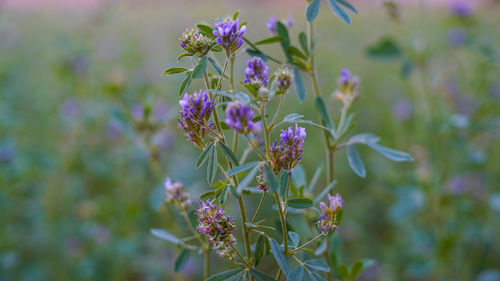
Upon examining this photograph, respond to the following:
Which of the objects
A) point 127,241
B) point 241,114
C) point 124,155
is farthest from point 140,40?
point 241,114

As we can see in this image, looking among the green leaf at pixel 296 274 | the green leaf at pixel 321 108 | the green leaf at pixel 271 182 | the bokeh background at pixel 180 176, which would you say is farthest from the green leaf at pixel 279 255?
the bokeh background at pixel 180 176

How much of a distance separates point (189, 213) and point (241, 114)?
1.26 feet

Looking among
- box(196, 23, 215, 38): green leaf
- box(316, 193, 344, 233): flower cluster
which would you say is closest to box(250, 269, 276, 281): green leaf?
box(316, 193, 344, 233): flower cluster

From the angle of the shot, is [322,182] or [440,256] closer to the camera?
[440,256]

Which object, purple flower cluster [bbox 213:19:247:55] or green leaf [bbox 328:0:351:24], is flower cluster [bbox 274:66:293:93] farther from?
green leaf [bbox 328:0:351:24]

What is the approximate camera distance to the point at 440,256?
1697 mm

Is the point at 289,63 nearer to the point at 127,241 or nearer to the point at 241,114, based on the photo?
the point at 241,114

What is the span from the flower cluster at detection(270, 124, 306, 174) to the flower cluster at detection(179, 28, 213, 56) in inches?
8.6

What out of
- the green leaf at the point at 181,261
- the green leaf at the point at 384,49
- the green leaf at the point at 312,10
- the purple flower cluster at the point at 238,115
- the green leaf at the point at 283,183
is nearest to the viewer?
the purple flower cluster at the point at 238,115

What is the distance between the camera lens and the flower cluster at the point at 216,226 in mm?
767

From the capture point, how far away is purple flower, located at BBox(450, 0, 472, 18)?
221cm

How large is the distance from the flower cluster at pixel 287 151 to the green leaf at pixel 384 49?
112 centimetres

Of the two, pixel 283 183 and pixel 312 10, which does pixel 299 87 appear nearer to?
pixel 312 10

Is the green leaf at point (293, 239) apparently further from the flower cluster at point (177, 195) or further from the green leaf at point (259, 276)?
the flower cluster at point (177, 195)
